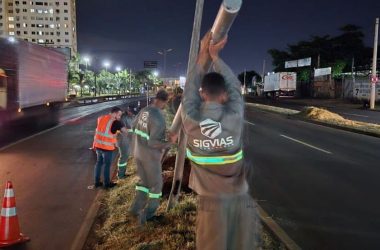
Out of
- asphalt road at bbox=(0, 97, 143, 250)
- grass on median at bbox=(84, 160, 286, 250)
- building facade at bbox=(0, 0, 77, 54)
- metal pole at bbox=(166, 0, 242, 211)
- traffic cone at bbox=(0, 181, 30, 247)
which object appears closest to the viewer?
metal pole at bbox=(166, 0, 242, 211)

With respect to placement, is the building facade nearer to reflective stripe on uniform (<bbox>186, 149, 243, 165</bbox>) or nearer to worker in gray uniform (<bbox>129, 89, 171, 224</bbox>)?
worker in gray uniform (<bbox>129, 89, 171, 224</bbox>)

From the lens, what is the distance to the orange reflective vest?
804 cm

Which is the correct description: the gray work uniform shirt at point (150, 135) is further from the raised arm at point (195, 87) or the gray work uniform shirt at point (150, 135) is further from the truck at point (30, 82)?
the truck at point (30, 82)

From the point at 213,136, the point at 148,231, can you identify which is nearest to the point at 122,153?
the point at 148,231

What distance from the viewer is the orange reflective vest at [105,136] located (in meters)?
8.04

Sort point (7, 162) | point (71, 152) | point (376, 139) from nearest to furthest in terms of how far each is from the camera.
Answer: point (7, 162)
point (71, 152)
point (376, 139)

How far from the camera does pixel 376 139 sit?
1642 cm

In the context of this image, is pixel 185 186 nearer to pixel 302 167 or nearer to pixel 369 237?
pixel 369 237

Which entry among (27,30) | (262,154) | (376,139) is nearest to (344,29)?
(376,139)

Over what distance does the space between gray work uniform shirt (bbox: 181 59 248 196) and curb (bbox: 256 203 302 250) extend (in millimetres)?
2038

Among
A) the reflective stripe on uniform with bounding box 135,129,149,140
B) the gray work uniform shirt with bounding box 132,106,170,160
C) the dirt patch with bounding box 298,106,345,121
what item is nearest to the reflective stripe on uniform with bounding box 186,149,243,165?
the gray work uniform shirt with bounding box 132,106,170,160

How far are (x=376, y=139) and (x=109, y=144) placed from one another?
11767mm

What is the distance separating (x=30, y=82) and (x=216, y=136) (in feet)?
67.6

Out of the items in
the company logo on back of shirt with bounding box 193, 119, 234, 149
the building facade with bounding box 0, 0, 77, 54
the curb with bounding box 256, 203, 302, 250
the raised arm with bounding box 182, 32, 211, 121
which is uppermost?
the building facade with bounding box 0, 0, 77, 54
